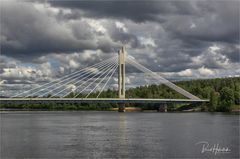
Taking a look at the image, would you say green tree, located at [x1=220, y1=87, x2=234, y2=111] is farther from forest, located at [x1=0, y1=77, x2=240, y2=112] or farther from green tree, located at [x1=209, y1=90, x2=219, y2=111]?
green tree, located at [x1=209, y1=90, x2=219, y2=111]

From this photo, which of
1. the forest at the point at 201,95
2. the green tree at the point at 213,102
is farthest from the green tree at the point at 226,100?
the green tree at the point at 213,102

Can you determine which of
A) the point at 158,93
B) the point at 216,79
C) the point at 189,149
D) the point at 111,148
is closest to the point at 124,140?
the point at 111,148

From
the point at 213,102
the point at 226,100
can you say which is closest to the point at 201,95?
the point at 226,100

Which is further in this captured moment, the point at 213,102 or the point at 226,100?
the point at 226,100

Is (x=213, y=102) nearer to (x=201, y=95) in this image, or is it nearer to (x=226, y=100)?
(x=226, y=100)

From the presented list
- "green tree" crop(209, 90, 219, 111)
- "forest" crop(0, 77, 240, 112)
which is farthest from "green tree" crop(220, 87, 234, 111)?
"green tree" crop(209, 90, 219, 111)

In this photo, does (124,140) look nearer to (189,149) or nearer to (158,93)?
(189,149)

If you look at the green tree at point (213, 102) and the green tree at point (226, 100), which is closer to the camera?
the green tree at point (226, 100)

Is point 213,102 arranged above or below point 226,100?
below

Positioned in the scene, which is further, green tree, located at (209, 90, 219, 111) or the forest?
the forest

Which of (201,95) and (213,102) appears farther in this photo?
(201,95)

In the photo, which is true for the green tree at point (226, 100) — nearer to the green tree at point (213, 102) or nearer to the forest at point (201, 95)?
the forest at point (201, 95)

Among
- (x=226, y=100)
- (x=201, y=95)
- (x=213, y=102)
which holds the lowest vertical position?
(x=213, y=102)

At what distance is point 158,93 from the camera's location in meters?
153
